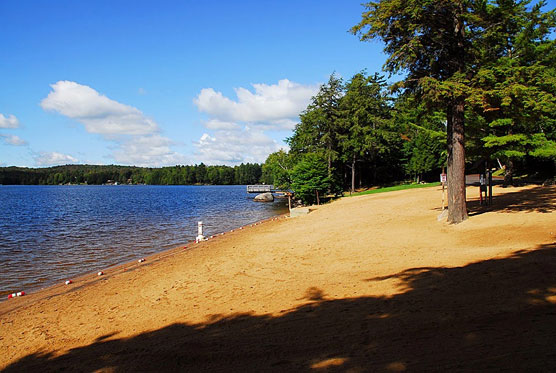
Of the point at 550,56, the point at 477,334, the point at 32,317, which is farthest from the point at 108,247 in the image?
the point at 550,56

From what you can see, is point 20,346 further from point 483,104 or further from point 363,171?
point 363,171

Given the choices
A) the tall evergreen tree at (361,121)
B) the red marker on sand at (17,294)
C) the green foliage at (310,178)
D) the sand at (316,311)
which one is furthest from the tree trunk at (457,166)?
the tall evergreen tree at (361,121)

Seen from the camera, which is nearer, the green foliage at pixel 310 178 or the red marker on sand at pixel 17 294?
the red marker on sand at pixel 17 294

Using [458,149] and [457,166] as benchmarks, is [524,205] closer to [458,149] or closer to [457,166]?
[457,166]

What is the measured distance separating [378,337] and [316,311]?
5.40 feet

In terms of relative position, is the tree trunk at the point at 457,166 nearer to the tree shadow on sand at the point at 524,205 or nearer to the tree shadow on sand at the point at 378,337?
the tree shadow on sand at the point at 524,205

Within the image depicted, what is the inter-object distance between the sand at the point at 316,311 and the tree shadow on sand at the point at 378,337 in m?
0.02

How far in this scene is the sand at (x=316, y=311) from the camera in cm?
487

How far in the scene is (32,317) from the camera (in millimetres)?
8906

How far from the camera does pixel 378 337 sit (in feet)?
17.4

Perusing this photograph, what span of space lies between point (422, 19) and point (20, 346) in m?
15.9

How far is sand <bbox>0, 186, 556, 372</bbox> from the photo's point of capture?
4867 millimetres

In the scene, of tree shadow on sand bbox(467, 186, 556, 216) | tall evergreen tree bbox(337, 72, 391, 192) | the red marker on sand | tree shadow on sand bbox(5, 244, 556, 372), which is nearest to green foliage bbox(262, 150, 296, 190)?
tall evergreen tree bbox(337, 72, 391, 192)

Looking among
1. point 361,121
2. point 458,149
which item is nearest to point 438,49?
point 458,149
